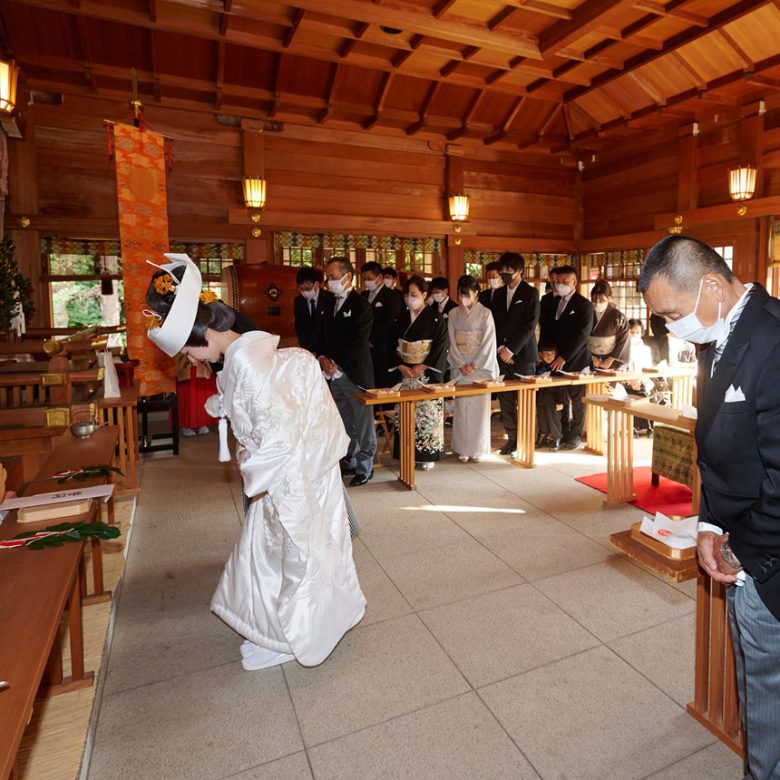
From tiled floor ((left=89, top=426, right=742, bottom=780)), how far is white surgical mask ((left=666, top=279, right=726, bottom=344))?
145cm

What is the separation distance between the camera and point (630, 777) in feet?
5.81

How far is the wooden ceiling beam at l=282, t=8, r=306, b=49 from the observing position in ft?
18.2

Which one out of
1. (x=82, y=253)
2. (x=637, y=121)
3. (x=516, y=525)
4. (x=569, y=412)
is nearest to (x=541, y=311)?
(x=569, y=412)

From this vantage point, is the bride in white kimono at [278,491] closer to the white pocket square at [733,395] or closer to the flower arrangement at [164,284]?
the flower arrangement at [164,284]

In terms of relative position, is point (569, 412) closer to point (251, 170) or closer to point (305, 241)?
point (305, 241)

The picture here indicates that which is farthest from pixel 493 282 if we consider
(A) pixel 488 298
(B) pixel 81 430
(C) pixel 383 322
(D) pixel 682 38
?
(B) pixel 81 430

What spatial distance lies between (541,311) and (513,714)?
5079 millimetres

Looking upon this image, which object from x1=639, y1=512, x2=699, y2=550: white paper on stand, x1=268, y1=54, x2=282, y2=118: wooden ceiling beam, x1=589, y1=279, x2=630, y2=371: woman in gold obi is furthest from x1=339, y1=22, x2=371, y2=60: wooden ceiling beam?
x1=639, y1=512, x2=699, y2=550: white paper on stand

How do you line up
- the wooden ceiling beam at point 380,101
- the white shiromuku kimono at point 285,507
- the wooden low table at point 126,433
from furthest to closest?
the wooden ceiling beam at point 380,101 → the wooden low table at point 126,433 → the white shiromuku kimono at point 285,507

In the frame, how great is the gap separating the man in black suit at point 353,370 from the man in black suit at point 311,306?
33 centimetres

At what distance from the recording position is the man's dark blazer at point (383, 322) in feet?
20.1

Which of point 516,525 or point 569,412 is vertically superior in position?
point 569,412

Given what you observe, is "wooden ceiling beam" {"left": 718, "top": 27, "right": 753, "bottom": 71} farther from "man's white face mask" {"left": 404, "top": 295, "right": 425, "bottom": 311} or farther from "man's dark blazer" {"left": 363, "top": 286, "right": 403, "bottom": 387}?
"man's white face mask" {"left": 404, "top": 295, "right": 425, "bottom": 311}

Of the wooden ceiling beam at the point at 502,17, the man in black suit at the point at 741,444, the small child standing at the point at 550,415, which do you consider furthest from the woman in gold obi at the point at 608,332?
the man in black suit at the point at 741,444
